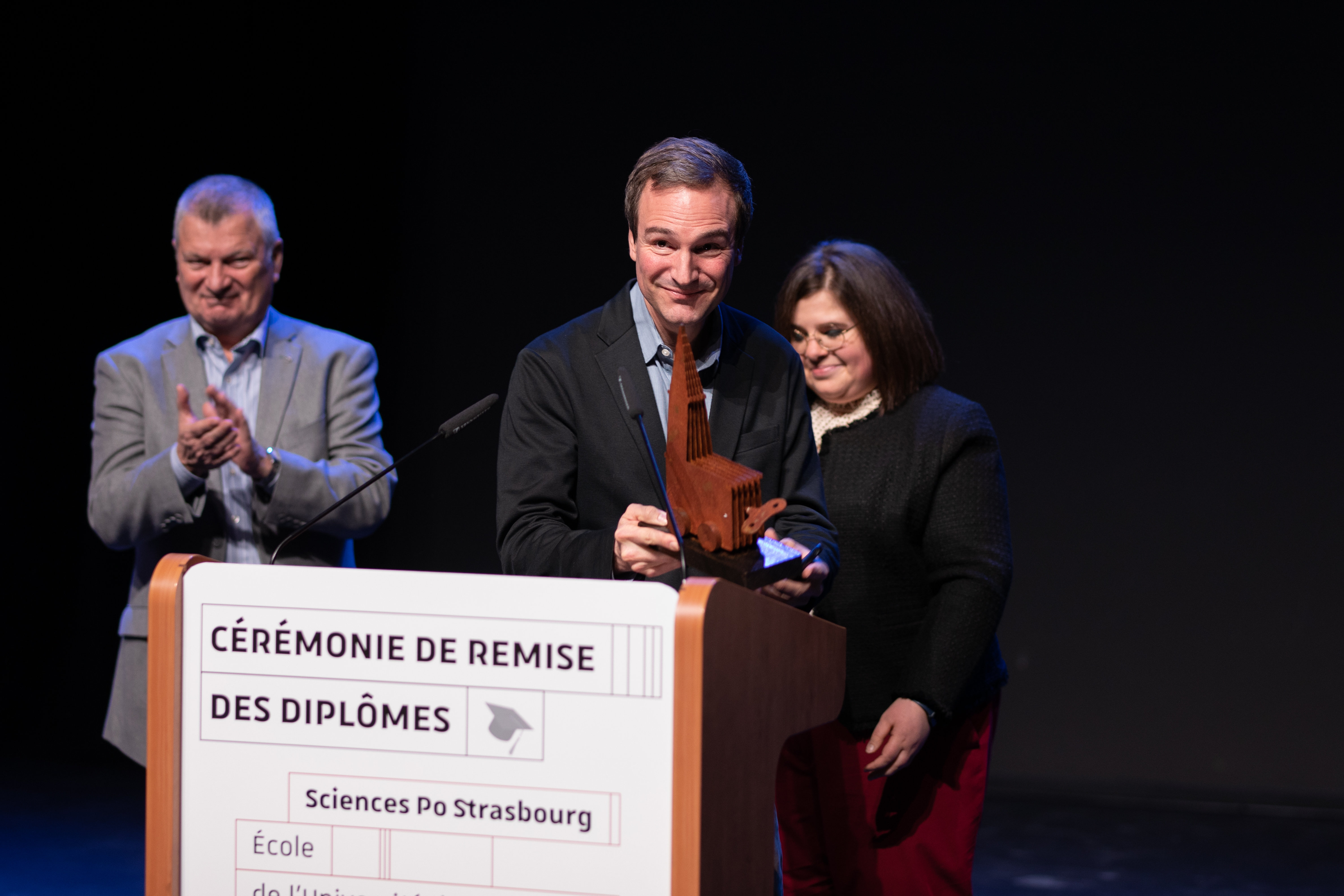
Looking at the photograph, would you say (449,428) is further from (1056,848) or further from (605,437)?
(1056,848)

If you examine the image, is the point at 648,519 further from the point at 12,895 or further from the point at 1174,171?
the point at 1174,171

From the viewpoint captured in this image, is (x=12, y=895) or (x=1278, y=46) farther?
(x=1278, y=46)

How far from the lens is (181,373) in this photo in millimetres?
2484

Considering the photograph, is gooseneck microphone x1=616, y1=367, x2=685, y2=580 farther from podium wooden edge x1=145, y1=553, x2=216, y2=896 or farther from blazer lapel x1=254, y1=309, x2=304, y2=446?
blazer lapel x1=254, y1=309, x2=304, y2=446

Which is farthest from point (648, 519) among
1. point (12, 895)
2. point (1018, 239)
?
point (1018, 239)

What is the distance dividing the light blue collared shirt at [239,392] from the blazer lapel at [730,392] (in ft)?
3.59

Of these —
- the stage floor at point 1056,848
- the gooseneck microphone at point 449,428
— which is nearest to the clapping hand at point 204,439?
the gooseneck microphone at point 449,428

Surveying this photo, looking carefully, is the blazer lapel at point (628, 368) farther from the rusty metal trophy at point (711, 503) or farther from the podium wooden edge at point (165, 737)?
the podium wooden edge at point (165, 737)

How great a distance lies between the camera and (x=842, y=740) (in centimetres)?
218

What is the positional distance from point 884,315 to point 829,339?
0.12m

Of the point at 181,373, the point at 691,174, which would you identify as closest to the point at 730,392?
the point at 691,174

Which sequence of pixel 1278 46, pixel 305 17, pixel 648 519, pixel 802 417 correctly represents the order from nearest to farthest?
pixel 648 519 < pixel 802 417 < pixel 1278 46 < pixel 305 17

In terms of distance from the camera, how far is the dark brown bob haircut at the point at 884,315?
2.31m

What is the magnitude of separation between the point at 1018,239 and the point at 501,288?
2.13 m
